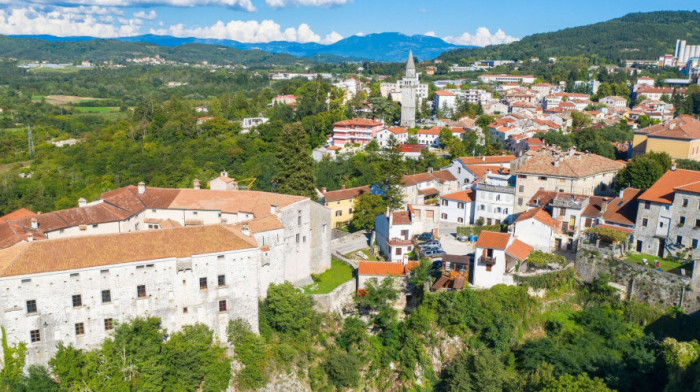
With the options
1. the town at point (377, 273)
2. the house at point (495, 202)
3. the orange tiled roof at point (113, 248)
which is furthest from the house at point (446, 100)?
the orange tiled roof at point (113, 248)

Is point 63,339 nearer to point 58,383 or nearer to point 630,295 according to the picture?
point 58,383

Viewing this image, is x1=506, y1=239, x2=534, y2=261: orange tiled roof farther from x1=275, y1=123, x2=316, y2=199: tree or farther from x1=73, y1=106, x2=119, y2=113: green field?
x1=73, y1=106, x2=119, y2=113: green field

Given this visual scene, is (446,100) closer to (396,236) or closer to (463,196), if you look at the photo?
(463,196)

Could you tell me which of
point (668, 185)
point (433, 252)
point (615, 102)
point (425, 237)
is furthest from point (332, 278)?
point (615, 102)

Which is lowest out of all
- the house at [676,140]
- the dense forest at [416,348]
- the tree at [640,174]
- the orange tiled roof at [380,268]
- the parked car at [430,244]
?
the dense forest at [416,348]

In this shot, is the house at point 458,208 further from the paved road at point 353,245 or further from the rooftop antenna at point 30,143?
the rooftop antenna at point 30,143

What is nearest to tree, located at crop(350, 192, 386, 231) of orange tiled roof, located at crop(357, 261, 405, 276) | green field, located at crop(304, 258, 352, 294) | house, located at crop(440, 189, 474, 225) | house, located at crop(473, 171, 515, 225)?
house, located at crop(440, 189, 474, 225)
